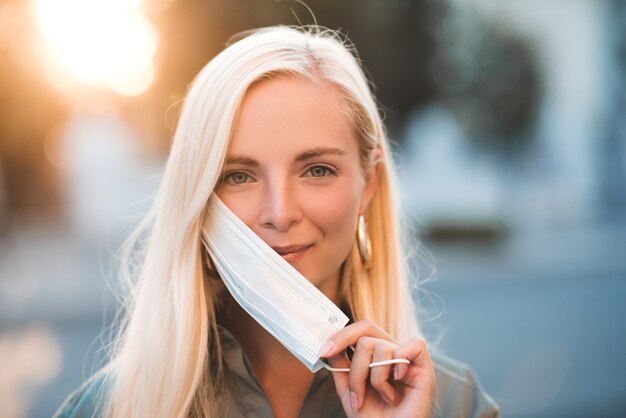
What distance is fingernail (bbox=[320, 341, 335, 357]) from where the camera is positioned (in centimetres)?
197

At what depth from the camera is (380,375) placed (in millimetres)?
1907

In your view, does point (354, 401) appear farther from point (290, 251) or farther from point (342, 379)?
point (290, 251)

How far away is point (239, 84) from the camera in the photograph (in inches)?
85.0

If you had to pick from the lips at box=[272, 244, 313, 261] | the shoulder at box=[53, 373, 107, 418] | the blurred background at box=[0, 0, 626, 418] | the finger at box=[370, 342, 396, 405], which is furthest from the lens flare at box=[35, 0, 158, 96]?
the finger at box=[370, 342, 396, 405]

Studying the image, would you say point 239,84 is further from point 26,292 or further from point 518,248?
point 518,248

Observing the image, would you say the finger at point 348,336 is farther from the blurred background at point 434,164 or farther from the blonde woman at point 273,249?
the blurred background at point 434,164

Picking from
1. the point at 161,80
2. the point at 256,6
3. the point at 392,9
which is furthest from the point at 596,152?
the point at 161,80

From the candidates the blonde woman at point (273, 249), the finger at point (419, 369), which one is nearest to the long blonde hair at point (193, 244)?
the blonde woman at point (273, 249)

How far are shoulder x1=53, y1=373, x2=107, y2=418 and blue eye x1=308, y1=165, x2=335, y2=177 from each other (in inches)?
39.3

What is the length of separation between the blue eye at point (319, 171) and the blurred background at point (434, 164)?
0.70 meters

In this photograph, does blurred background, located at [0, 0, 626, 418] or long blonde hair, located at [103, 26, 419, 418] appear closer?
long blonde hair, located at [103, 26, 419, 418]

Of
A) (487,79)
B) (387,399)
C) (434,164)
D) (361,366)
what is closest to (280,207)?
(361,366)

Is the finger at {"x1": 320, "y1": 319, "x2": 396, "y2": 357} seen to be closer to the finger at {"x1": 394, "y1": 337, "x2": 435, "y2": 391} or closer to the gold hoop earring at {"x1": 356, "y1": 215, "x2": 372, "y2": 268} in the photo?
the finger at {"x1": 394, "y1": 337, "x2": 435, "y2": 391}

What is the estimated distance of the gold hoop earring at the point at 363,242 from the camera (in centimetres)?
249
